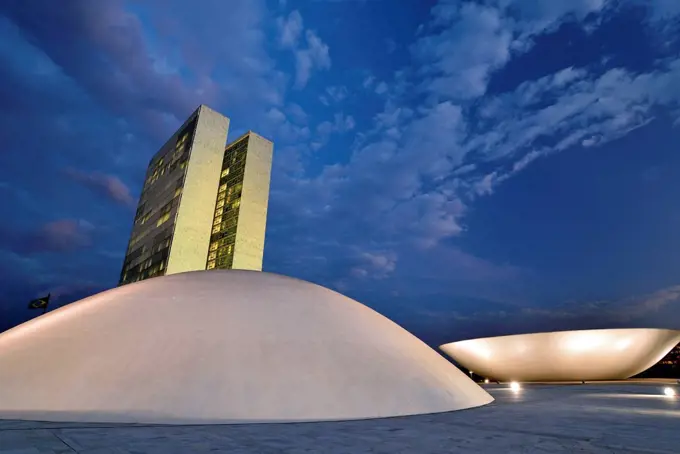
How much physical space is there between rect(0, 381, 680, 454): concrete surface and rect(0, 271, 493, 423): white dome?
0.66m

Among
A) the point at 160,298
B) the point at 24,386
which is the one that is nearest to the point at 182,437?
the point at 24,386

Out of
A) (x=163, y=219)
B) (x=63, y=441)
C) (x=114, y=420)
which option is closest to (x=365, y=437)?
(x=63, y=441)

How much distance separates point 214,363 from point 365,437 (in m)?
3.23

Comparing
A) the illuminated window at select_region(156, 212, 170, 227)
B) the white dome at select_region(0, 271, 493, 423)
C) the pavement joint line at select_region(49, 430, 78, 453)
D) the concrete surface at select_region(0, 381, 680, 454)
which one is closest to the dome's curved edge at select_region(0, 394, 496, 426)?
the white dome at select_region(0, 271, 493, 423)

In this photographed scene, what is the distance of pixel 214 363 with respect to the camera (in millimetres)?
5781

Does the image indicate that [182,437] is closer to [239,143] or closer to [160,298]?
[160,298]

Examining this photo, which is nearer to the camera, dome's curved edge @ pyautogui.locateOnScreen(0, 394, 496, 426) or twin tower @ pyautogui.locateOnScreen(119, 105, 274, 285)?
dome's curved edge @ pyautogui.locateOnScreen(0, 394, 496, 426)

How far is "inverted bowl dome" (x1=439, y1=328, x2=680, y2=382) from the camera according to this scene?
1753 centimetres

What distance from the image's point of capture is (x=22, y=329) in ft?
26.2

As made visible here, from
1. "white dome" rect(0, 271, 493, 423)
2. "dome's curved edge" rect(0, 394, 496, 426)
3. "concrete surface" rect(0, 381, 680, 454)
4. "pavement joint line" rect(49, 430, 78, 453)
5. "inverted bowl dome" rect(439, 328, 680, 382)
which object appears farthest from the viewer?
"inverted bowl dome" rect(439, 328, 680, 382)

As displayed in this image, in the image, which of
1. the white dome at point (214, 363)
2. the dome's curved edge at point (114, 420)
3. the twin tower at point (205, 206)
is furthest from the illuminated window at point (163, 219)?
the dome's curved edge at point (114, 420)

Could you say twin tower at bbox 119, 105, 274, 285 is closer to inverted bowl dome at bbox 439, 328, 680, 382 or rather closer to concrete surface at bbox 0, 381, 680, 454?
inverted bowl dome at bbox 439, 328, 680, 382

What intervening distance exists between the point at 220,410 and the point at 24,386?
11.5ft

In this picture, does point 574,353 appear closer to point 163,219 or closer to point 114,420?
point 114,420
